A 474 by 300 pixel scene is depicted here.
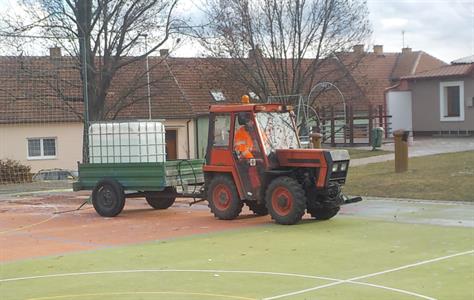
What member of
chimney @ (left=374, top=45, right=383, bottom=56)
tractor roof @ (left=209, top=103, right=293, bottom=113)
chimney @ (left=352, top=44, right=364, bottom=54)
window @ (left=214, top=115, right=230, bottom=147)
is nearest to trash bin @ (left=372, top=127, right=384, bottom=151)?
chimney @ (left=352, top=44, right=364, bottom=54)

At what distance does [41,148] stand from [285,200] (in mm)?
26039

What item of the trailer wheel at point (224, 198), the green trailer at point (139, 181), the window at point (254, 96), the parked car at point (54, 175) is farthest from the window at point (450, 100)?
the trailer wheel at point (224, 198)

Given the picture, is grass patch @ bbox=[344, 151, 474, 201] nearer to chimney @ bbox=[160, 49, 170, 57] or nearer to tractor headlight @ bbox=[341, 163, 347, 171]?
tractor headlight @ bbox=[341, 163, 347, 171]

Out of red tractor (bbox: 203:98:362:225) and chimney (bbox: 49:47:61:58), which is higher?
chimney (bbox: 49:47:61:58)

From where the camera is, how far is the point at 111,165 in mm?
17359

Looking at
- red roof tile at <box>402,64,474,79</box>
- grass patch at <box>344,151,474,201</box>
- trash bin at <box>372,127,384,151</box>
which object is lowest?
grass patch at <box>344,151,474,201</box>

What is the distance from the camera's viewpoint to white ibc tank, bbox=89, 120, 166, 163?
18.1m

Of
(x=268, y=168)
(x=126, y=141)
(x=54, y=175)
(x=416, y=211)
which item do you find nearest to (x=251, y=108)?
(x=268, y=168)

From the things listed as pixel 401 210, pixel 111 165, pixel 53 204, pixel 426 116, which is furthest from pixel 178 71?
pixel 401 210

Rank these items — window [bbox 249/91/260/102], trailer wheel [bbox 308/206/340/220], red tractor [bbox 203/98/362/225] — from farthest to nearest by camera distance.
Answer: window [bbox 249/91/260/102] → trailer wheel [bbox 308/206/340/220] → red tractor [bbox 203/98/362/225]

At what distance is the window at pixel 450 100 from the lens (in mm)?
38312

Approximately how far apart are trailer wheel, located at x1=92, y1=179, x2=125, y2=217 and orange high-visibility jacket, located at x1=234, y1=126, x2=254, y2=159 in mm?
3514

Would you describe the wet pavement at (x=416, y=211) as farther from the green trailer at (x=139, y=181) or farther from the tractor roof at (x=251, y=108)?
the green trailer at (x=139, y=181)

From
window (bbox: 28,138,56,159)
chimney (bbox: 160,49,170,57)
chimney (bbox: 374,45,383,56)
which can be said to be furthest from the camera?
chimney (bbox: 374,45,383,56)
